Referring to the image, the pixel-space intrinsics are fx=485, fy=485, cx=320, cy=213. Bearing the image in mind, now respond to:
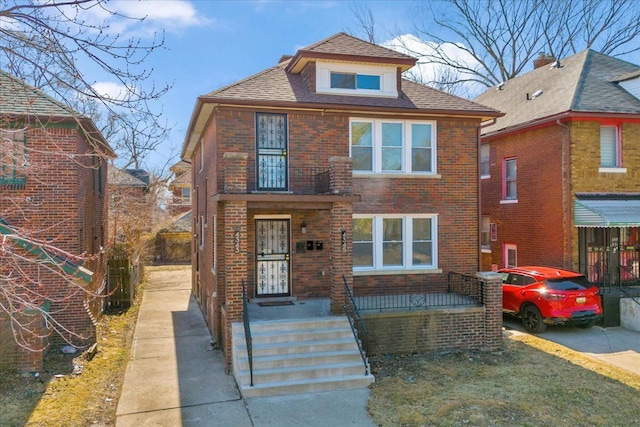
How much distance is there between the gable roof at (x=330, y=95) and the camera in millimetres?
11781

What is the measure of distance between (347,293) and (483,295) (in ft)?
11.7

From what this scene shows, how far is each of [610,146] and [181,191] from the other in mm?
37687

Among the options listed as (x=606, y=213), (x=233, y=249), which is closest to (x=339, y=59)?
(x=233, y=249)

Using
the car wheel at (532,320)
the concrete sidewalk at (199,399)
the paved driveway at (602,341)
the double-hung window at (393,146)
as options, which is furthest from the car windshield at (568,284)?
the concrete sidewalk at (199,399)

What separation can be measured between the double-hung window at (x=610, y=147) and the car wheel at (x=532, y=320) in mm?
5732

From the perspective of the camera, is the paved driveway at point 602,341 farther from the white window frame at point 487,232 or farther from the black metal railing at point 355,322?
the white window frame at point 487,232

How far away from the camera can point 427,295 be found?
1284 centimetres

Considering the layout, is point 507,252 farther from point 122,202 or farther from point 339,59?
point 122,202

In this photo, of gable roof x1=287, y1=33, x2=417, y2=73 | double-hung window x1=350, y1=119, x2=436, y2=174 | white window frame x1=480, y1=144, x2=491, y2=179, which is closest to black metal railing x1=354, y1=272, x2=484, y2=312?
double-hung window x1=350, y1=119, x2=436, y2=174

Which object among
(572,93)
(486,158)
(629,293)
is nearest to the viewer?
(629,293)

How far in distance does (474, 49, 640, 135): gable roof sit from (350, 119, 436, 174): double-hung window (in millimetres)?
4854

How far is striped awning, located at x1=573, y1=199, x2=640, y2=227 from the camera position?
14055 millimetres

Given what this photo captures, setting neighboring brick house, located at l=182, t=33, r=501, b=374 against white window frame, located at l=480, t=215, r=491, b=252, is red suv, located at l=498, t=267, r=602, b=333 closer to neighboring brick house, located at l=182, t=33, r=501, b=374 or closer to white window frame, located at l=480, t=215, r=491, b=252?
neighboring brick house, located at l=182, t=33, r=501, b=374

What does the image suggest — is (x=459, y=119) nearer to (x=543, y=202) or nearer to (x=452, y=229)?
(x=452, y=229)
